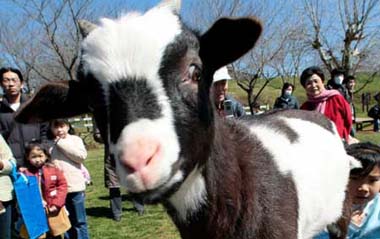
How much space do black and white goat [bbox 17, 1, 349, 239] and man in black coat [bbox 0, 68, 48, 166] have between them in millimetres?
2608

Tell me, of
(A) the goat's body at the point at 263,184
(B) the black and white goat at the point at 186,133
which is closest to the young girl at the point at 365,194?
(A) the goat's body at the point at 263,184

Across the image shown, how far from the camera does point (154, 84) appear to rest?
193 centimetres

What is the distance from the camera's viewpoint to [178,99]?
78.7 inches

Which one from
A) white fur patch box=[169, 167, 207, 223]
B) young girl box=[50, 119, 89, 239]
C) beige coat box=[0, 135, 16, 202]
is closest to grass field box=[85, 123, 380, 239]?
young girl box=[50, 119, 89, 239]

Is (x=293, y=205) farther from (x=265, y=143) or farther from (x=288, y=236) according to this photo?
(x=265, y=143)

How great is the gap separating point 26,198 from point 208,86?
2816 mm

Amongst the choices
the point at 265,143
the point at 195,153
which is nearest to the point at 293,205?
the point at 265,143

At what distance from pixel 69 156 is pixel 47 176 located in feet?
1.71

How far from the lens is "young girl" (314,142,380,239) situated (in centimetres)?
366

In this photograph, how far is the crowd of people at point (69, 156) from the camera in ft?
12.3

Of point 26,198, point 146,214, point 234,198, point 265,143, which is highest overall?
point 265,143

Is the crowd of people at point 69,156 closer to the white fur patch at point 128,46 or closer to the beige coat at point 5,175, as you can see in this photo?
the beige coat at point 5,175

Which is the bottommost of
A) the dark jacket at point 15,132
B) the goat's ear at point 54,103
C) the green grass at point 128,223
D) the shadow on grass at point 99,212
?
the shadow on grass at point 99,212

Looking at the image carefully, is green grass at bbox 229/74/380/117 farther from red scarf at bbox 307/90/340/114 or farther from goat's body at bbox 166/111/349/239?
goat's body at bbox 166/111/349/239
